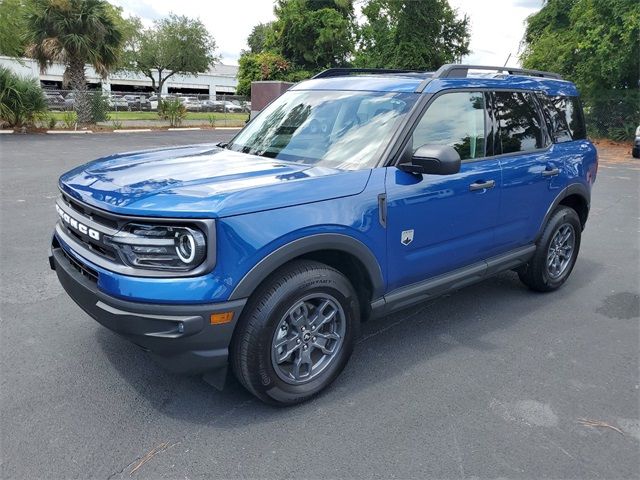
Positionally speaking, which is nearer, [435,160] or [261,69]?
[435,160]

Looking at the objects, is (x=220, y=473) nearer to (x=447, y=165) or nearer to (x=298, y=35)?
(x=447, y=165)

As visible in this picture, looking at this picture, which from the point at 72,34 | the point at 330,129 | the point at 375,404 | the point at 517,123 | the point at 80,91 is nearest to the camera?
the point at 375,404

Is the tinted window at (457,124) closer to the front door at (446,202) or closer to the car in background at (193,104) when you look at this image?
the front door at (446,202)

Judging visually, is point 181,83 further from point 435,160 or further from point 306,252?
point 306,252

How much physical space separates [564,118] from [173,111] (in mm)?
24912

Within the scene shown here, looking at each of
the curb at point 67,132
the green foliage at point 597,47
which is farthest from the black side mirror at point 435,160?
the curb at point 67,132

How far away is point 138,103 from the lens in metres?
39.6

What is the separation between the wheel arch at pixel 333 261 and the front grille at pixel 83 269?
82cm

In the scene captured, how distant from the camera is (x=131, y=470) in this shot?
2.52 meters

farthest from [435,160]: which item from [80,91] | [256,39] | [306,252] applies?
[256,39]

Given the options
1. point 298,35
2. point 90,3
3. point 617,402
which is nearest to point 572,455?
point 617,402

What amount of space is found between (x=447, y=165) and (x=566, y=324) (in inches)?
82.3

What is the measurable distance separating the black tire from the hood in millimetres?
2340

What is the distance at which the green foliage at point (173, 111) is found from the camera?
27.2m
